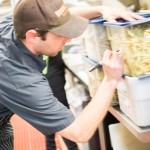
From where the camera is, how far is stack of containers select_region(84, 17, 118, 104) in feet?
4.51

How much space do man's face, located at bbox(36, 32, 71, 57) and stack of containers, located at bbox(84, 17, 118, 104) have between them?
9.1 inches

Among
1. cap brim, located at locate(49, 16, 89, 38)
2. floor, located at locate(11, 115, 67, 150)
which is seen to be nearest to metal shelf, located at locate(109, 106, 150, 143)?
cap brim, located at locate(49, 16, 89, 38)

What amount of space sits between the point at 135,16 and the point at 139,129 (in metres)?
0.43

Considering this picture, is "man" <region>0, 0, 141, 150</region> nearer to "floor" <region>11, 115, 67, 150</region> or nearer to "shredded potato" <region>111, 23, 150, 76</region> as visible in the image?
"shredded potato" <region>111, 23, 150, 76</region>

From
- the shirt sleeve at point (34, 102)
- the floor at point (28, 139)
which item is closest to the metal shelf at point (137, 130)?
the shirt sleeve at point (34, 102)

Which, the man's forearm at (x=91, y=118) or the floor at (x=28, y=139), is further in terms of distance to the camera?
the floor at (x=28, y=139)

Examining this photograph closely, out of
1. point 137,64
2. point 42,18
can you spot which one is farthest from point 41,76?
point 137,64

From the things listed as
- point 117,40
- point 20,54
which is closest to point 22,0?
point 20,54

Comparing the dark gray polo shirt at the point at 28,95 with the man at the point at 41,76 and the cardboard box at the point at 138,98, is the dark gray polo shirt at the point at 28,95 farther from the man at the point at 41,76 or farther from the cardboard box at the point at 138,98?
the cardboard box at the point at 138,98

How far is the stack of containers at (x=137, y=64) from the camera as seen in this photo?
1.06 m

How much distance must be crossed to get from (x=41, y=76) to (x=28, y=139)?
184 centimetres

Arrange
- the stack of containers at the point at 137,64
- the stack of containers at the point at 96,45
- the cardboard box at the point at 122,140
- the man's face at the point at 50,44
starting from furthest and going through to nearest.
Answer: the cardboard box at the point at 122,140, the stack of containers at the point at 96,45, the man's face at the point at 50,44, the stack of containers at the point at 137,64

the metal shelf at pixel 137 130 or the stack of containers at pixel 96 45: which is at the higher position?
the stack of containers at pixel 96 45

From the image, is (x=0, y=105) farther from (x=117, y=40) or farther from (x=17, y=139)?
(x=17, y=139)
